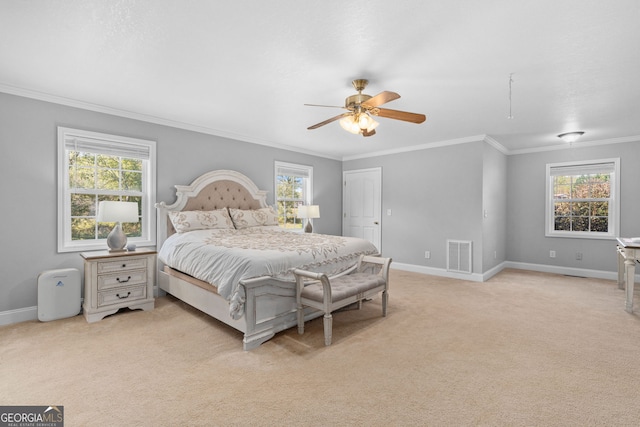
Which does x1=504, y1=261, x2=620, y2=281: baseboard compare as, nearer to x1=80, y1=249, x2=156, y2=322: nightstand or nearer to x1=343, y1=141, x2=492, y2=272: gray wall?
x1=343, y1=141, x2=492, y2=272: gray wall

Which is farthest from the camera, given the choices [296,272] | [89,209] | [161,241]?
[161,241]

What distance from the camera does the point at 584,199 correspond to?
5242 mm

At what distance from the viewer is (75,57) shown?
94.5 inches

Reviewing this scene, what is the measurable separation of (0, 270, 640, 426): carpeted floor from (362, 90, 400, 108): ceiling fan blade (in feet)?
6.74

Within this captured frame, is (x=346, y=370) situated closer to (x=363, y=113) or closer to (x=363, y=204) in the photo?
(x=363, y=113)

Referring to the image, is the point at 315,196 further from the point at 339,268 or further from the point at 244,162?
the point at 339,268

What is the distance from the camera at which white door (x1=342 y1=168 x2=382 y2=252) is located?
20.2 feet

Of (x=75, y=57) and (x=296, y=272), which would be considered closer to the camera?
(x=75, y=57)

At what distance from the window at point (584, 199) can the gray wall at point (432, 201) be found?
1.00 metres

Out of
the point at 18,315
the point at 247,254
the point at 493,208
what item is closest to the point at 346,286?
the point at 247,254

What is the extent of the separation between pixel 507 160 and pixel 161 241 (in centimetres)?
641

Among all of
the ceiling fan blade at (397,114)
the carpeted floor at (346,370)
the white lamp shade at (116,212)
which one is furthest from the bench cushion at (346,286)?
the white lamp shade at (116,212)

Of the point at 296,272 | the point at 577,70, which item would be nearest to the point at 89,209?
the point at 296,272

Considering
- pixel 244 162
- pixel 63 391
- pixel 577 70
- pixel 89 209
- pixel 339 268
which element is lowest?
pixel 63 391
